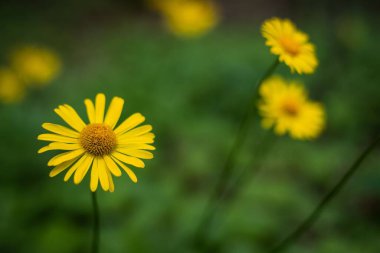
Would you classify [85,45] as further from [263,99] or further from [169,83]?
[263,99]

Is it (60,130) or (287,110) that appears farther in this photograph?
(287,110)

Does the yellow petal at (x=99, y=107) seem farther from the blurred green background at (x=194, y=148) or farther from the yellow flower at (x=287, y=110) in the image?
the blurred green background at (x=194, y=148)

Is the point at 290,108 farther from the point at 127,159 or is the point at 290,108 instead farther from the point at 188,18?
the point at 188,18

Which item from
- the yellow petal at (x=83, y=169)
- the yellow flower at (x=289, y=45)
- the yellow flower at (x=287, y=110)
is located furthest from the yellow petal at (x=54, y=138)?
the yellow flower at (x=287, y=110)

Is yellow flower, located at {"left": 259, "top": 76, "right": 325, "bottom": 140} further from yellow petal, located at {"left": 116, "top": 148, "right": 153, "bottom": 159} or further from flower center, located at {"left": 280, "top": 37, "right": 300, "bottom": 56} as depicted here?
yellow petal, located at {"left": 116, "top": 148, "right": 153, "bottom": 159}

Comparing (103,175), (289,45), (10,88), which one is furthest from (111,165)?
(10,88)

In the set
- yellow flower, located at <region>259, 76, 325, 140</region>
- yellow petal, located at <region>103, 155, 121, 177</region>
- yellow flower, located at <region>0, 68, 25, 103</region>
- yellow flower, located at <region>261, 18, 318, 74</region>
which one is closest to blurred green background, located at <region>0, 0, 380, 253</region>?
yellow flower, located at <region>0, 68, 25, 103</region>
